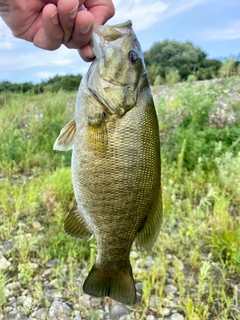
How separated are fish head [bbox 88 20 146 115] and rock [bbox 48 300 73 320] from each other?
1830 mm

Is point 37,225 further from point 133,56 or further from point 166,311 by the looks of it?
point 133,56

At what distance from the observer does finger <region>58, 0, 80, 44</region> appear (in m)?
1.51

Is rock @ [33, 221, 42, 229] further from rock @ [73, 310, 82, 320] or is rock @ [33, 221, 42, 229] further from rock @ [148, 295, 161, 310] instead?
rock @ [148, 295, 161, 310]

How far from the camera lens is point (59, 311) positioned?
285 cm

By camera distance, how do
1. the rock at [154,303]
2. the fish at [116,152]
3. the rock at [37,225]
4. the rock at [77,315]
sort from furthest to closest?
1. the rock at [37,225]
2. the rock at [154,303]
3. the rock at [77,315]
4. the fish at [116,152]

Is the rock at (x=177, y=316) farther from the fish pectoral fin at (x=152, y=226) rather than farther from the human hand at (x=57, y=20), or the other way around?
the human hand at (x=57, y=20)

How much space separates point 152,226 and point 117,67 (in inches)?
24.3

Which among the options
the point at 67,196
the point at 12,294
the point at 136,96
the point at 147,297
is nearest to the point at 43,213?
the point at 67,196

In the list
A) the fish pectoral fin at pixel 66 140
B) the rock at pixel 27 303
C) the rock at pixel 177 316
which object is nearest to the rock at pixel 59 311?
the rock at pixel 27 303

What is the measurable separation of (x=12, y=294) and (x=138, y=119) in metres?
2.10

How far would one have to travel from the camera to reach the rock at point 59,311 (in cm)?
281

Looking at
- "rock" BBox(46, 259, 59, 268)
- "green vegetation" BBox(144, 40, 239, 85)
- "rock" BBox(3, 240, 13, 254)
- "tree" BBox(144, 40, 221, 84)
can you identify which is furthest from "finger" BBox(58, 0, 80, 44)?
"tree" BBox(144, 40, 221, 84)

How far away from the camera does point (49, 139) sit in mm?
5777

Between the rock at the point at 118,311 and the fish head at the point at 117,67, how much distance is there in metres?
1.85
